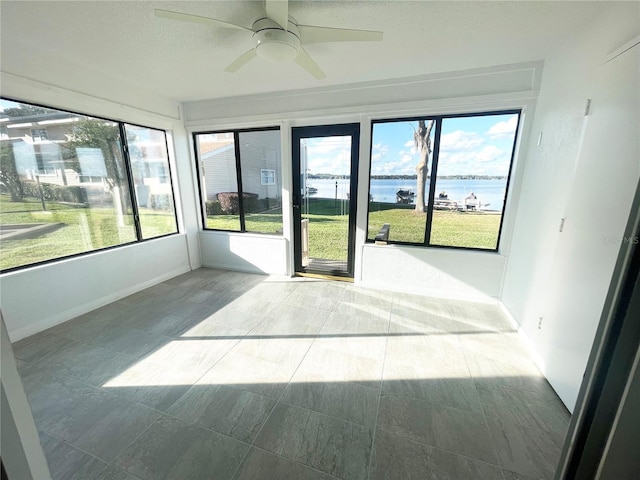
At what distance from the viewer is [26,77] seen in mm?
2291

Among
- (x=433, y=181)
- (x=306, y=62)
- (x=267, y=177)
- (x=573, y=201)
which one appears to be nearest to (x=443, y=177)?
(x=433, y=181)

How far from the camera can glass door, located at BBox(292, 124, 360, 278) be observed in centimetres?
346

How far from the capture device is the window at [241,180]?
3.83 meters

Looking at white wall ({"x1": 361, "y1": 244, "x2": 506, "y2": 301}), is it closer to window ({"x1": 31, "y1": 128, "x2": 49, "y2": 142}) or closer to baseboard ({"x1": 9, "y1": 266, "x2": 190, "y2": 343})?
baseboard ({"x1": 9, "y1": 266, "x2": 190, "y2": 343})

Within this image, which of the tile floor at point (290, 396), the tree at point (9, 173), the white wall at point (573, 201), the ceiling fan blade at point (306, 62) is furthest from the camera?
the tree at point (9, 173)

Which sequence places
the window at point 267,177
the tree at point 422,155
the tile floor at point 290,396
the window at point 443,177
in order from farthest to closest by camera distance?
the window at point 267,177 < the tree at point 422,155 < the window at point 443,177 < the tile floor at point 290,396

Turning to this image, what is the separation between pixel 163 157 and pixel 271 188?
1.66 meters

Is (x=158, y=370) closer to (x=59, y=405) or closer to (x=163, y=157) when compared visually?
(x=59, y=405)

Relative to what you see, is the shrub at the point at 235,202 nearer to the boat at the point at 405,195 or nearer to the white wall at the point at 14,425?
the boat at the point at 405,195

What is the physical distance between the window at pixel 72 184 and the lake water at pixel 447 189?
246cm

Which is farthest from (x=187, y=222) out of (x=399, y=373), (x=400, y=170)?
(x=399, y=373)

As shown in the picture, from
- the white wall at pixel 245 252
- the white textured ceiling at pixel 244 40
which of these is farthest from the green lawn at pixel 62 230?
the white textured ceiling at pixel 244 40

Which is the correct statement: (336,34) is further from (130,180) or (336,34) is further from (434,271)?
(130,180)

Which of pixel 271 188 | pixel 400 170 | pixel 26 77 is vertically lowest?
pixel 271 188
